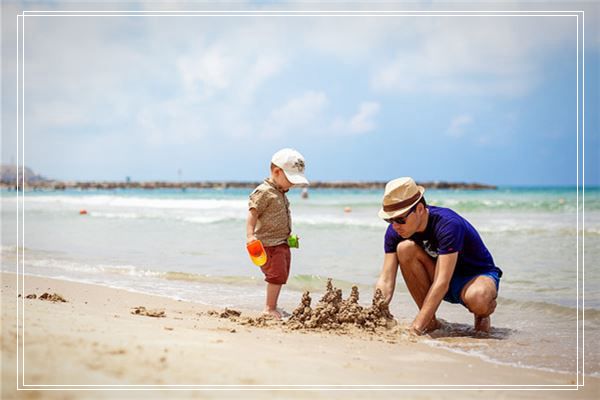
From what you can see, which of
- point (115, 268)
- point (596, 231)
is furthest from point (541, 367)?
point (596, 231)

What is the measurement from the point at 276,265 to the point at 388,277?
3.23 feet

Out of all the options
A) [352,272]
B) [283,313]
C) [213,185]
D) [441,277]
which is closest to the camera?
[441,277]

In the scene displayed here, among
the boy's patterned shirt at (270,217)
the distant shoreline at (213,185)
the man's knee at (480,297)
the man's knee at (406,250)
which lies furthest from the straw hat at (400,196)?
the distant shoreline at (213,185)

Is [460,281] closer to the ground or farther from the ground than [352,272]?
farther from the ground

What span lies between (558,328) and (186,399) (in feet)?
10.9

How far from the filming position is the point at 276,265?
15.3 feet

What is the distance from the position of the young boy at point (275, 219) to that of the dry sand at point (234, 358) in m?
0.54

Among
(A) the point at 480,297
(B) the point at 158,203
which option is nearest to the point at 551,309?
(A) the point at 480,297

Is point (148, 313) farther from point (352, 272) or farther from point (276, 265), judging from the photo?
point (352, 272)

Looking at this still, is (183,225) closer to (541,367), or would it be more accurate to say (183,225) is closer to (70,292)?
(70,292)

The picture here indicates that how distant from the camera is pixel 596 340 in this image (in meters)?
4.08

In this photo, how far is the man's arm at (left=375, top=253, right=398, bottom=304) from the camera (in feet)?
13.4

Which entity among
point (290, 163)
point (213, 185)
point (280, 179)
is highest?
point (213, 185)

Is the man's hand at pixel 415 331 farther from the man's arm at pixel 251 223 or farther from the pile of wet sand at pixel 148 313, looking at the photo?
the pile of wet sand at pixel 148 313
